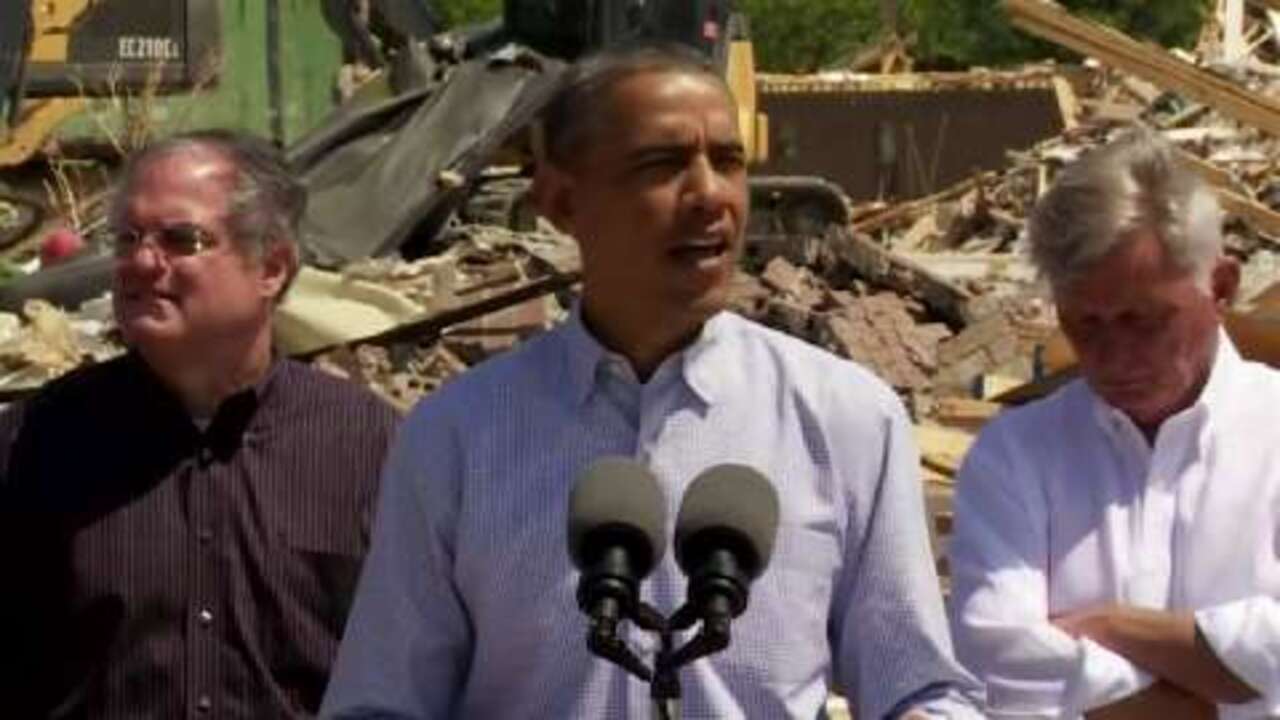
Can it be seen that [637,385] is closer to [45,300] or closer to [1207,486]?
[1207,486]

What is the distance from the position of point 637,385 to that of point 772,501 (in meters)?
0.52

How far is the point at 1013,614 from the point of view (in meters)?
4.78

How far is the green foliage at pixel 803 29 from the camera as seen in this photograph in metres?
60.1

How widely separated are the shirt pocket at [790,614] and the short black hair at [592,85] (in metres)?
0.57

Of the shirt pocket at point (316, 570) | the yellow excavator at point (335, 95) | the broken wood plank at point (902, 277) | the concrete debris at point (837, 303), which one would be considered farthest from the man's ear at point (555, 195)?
the broken wood plank at point (902, 277)

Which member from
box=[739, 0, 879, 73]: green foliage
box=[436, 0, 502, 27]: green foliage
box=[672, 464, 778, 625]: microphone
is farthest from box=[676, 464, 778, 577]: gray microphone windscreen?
box=[739, 0, 879, 73]: green foliage

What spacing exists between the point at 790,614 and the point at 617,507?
489 mm

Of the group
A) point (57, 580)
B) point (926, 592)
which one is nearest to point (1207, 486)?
point (926, 592)

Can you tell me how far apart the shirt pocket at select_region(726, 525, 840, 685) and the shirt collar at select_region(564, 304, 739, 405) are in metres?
0.22

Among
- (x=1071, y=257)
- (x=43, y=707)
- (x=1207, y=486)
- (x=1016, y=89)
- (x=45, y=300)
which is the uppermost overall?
(x=1071, y=257)

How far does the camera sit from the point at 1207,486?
4.80 m

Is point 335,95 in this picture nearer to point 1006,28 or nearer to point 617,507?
point 617,507

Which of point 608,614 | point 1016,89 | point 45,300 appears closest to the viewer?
point 608,614

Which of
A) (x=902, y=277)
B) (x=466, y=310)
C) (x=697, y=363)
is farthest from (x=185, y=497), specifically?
(x=902, y=277)
